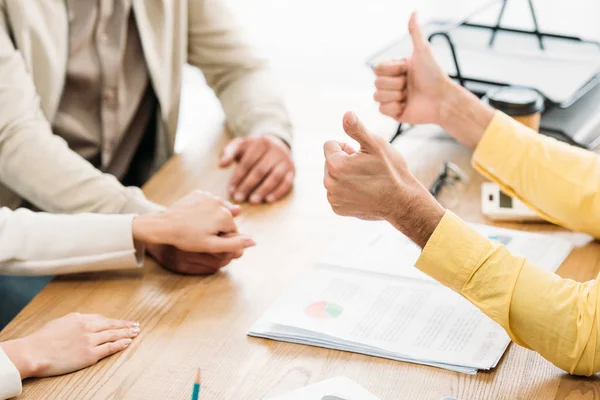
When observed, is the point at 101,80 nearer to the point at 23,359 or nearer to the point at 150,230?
the point at 150,230

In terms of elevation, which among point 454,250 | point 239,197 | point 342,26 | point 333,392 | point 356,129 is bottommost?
point 342,26

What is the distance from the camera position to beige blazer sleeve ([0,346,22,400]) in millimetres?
1024

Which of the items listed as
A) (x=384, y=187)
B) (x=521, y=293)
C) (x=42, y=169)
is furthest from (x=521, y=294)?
(x=42, y=169)

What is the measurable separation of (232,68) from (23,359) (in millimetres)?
1003

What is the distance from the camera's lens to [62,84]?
164 centimetres

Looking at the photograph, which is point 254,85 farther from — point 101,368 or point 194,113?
point 194,113

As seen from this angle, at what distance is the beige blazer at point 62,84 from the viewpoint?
1.47 meters

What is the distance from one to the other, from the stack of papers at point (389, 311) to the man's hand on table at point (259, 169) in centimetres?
22

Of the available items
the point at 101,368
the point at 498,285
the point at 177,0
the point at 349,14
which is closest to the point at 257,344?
the point at 101,368

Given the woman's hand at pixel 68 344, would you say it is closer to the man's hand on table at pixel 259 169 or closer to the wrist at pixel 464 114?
the man's hand on table at pixel 259 169

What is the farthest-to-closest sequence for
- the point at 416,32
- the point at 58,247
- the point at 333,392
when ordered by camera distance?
the point at 416,32 → the point at 58,247 → the point at 333,392

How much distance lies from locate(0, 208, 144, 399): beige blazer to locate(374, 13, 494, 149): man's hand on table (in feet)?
1.92

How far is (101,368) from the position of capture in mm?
1099

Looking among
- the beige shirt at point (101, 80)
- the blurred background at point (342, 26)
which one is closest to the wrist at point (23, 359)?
the beige shirt at point (101, 80)
